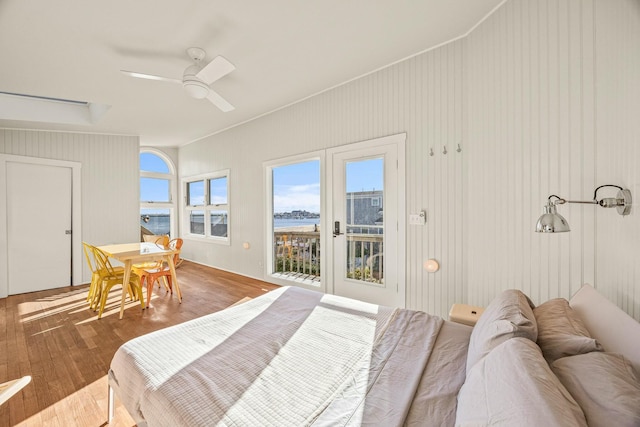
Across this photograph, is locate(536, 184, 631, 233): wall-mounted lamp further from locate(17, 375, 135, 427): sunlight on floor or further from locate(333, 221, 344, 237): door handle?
locate(17, 375, 135, 427): sunlight on floor

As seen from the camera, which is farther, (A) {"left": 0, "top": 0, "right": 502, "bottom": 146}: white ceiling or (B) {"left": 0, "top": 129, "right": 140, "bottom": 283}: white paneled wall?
(B) {"left": 0, "top": 129, "right": 140, "bottom": 283}: white paneled wall

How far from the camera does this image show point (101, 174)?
5082 millimetres

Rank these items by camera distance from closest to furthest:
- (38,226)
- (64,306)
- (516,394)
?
(516,394) < (64,306) < (38,226)

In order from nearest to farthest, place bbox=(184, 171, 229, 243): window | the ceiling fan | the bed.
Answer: the bed → the ceiling fan → bbox=(184, 171, 229, 243): window

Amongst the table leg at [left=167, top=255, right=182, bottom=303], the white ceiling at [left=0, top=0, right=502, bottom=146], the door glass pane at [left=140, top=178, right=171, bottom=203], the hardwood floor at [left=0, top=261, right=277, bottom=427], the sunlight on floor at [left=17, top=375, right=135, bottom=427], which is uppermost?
the white ceiling at [left=0, top=0, right=502, bottom=146]

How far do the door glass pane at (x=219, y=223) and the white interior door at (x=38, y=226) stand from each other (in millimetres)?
2313

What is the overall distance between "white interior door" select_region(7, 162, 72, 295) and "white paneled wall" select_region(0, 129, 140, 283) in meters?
0.18

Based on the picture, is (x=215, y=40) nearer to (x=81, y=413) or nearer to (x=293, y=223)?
(x=293, y=223)

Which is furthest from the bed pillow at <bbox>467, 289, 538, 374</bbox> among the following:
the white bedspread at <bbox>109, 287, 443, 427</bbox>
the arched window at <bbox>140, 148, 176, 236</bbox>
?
the arched window at <bbox>140, 148, 176, 236</bbox>

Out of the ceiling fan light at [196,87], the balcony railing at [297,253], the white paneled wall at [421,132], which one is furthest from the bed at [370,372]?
the balcony railing at [297,253]

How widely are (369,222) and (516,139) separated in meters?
1.71

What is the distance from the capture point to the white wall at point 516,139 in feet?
4.84

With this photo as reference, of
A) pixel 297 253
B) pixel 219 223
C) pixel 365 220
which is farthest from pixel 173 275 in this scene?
pixel 365 220

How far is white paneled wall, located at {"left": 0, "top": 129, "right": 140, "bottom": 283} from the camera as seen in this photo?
178 inches
